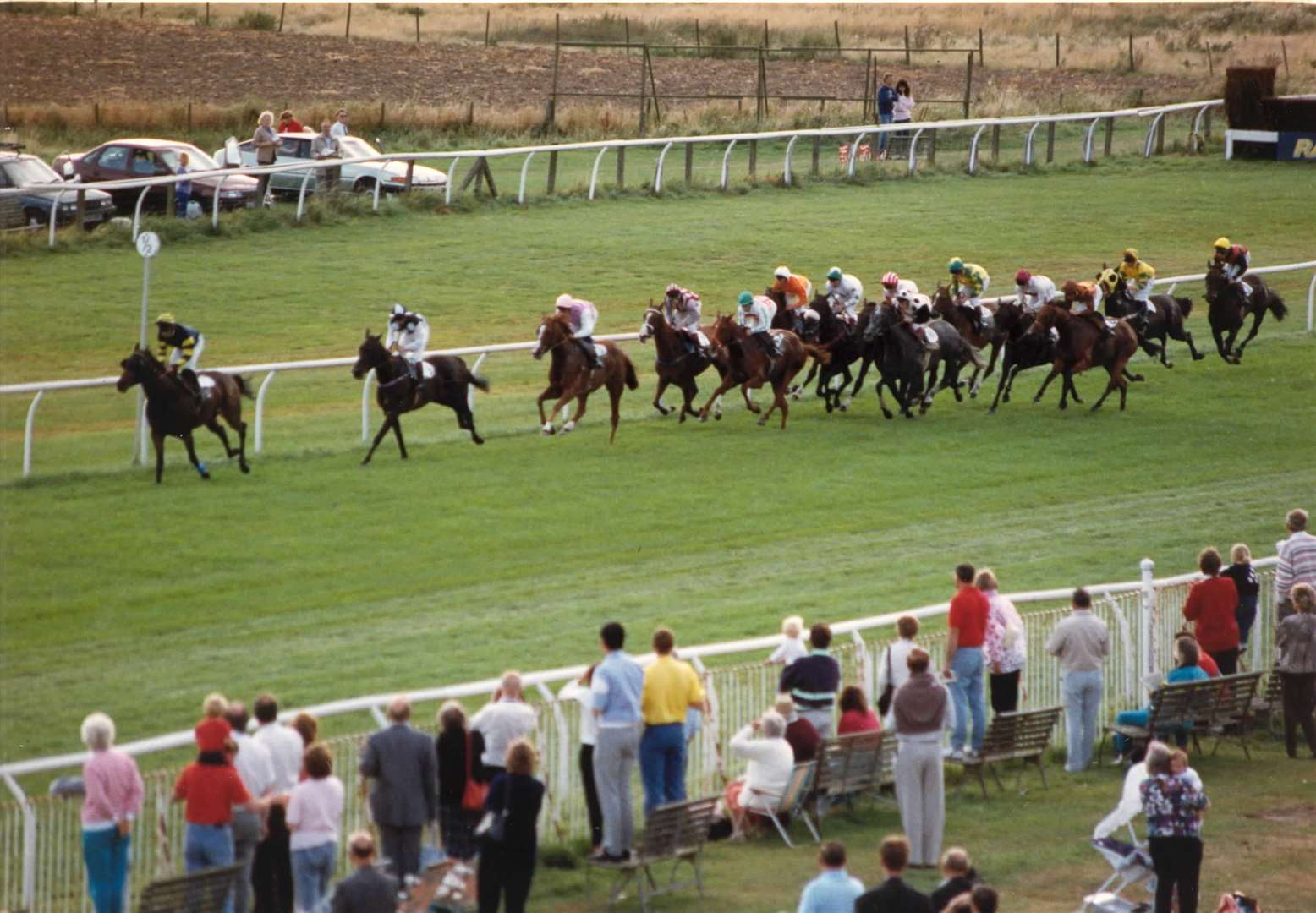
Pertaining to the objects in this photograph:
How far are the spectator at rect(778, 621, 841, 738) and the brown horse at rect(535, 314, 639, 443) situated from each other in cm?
878

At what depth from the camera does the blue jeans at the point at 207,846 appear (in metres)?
9.27

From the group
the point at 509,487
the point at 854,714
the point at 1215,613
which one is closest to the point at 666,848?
the point at 854,714

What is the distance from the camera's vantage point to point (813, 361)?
23109 mm

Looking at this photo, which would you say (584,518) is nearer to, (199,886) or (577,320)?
(577,320)

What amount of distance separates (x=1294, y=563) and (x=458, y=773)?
22.7 feet

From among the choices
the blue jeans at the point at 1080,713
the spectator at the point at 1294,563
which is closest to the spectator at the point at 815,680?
the blue jeans at the point at 1080,713

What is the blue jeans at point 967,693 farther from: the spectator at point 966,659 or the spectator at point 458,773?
the spectator at point 458,773

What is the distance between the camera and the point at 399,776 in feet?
31.5

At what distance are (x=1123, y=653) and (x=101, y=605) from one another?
7.09 meters

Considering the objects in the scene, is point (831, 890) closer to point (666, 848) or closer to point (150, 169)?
point (666, 848)

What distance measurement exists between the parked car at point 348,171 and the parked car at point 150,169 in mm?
608

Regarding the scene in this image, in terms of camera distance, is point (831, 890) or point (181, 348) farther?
point (181, 348)

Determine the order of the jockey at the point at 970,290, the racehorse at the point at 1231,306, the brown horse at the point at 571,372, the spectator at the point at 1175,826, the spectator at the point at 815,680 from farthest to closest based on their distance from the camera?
the racehorse at the point at 1231,306 → the jockey at the point at 970,290 → the brown horse at the point at 571,372 → the spectator at the point at 815,680 → the spectator at the point at 1175,826

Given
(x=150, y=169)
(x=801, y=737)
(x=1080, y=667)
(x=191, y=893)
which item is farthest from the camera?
(x=150, y=169)
